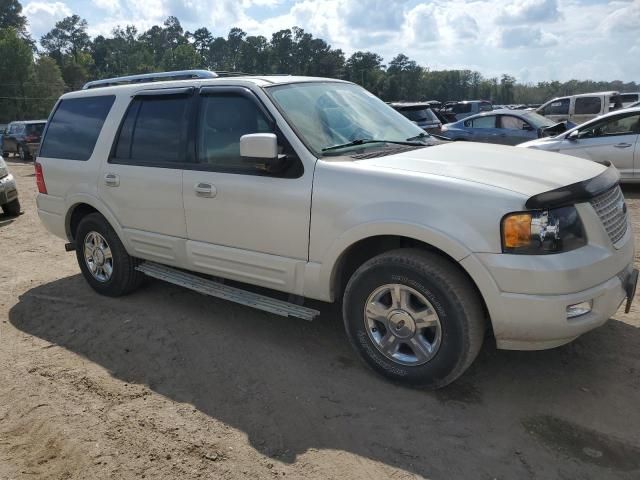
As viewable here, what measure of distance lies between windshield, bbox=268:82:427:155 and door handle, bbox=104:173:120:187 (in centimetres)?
174

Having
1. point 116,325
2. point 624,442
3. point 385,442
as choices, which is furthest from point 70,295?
point 624,442

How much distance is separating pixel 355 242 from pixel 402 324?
0.59 metres

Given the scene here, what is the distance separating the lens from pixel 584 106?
17.2 meters

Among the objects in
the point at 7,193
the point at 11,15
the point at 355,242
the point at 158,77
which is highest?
the point at 11,15

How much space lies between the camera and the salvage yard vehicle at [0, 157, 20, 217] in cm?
972

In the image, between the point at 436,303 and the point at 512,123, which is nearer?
the point at 436,303

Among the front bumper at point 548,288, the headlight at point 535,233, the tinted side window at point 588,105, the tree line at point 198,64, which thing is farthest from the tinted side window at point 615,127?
the tree line at point 198,64

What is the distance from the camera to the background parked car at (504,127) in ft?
42.6

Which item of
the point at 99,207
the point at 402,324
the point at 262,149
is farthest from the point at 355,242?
the point at 99,207

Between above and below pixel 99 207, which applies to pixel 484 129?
above

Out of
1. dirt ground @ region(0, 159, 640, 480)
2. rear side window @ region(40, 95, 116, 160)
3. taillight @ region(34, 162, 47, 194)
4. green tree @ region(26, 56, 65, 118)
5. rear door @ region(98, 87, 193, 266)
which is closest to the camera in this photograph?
dirt ground @ region(0, 159, 640, 480)

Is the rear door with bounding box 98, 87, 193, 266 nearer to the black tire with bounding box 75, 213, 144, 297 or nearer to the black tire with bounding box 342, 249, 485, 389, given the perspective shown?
the black tire with bounding box 75, 213, 144, 297

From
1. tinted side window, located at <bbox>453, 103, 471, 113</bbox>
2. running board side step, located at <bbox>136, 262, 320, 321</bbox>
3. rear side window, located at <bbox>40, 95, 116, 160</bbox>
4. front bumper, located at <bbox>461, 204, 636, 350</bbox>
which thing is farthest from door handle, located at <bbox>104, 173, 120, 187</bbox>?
tinted side window, located at <bbox>453, 103, 471, 113</bbox>

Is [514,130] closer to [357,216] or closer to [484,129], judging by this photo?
[484,129]
